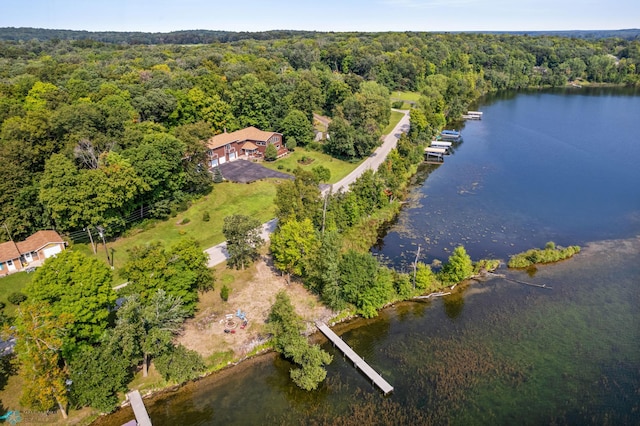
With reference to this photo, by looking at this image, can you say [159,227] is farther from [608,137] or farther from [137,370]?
[608,137]

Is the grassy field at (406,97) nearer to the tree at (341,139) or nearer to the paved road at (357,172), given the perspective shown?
the paved road at (357,172)

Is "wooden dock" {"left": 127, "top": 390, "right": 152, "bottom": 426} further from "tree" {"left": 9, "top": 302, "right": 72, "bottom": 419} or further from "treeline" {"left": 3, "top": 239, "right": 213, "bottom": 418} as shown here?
"tree" {"left": 9, "top": 302, "right": 72, "bottom": 419}

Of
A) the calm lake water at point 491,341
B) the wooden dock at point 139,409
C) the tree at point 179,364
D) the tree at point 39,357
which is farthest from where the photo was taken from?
the tree at point 179,364

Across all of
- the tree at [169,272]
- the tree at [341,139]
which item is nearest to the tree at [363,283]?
the tree at [169,272]

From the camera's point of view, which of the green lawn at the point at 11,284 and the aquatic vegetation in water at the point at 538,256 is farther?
the aquatic vegetation in water at the point at 538,256

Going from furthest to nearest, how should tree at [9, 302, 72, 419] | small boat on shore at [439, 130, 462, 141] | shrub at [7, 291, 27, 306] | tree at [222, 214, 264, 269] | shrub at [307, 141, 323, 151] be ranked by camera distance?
small boat on shore at [439, 130, 462, 141], shrub at [307, 141, 323, 151], tree at [222, 214, 264, 269], shrub at [7, 291, 27, 306], tree at [9, 302, 72, 419]

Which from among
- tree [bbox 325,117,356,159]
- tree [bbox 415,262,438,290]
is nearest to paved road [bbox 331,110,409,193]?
tree [bbox 325,117,356,159]

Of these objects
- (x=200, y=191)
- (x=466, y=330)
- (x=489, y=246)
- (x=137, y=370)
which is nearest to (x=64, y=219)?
(x=200, y=191)
